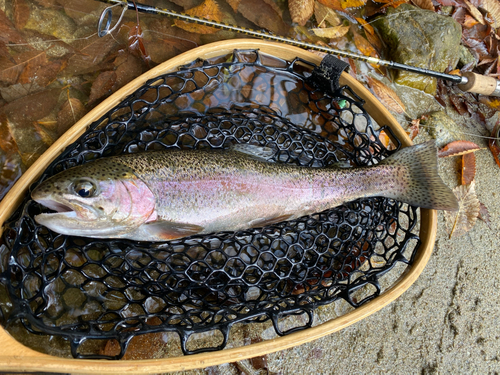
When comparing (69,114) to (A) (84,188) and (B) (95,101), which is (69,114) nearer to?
(B) (95,101)

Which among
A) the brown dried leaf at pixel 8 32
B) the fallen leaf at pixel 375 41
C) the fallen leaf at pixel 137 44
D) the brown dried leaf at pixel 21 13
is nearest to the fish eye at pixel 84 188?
the fallen leaf at pixel 137 44

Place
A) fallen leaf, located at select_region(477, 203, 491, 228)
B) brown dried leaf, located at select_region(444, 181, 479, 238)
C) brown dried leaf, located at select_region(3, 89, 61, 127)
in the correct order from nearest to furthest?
brown dried leaf, located at select_region(3, 89, 61, 127) < brown dried leaf, located at select_region(444, 181, 479, 238) < fallen leaf, located at select_region(477, 203, 491, 228)

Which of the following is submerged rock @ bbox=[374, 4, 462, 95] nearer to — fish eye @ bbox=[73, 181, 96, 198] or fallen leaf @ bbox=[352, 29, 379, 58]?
fallen leaf @ bbox=[352, 29, 379, 58]

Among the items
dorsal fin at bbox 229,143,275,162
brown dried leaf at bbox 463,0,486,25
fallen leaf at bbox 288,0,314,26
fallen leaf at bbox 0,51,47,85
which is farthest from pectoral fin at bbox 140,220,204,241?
brown dried leaf at bbox 463,0,486,25

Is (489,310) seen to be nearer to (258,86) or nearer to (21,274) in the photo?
(258,86)

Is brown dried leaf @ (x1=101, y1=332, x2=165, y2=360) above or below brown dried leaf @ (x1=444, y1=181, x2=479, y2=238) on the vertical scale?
below

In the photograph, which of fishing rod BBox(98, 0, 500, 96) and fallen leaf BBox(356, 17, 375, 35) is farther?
fallen leaf BBox(356, 17, 375, 35)

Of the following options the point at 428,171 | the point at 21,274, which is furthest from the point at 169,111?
the point at 428,171

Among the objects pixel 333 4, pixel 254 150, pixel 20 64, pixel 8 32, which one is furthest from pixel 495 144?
pixel 8 32
